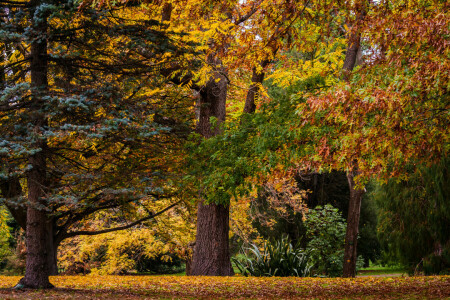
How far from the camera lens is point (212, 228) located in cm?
1156

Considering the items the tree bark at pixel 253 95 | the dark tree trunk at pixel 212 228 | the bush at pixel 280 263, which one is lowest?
the bush at pixel 280 263

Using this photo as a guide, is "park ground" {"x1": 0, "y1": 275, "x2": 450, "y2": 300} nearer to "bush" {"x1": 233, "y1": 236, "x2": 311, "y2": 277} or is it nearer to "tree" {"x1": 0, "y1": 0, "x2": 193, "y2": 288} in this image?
"tree" {"x1": 0, "y1": 0, "x2": 193, "y2": 288}

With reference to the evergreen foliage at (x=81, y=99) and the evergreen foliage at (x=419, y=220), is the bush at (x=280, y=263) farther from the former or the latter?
the evergreen foliage at (x=81, y=99)

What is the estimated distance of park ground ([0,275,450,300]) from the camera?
7.43 meters

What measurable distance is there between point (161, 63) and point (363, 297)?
18.2 feet

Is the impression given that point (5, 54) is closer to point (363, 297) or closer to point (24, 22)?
point (24, 22)

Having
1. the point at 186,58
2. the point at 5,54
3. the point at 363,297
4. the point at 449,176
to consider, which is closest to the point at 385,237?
the point at 449,176

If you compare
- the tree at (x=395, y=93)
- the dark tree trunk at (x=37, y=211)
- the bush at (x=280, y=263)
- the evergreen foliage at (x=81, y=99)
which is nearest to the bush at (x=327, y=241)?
the bush at (x=280, y=263)

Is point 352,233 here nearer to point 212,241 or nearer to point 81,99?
point 212,241

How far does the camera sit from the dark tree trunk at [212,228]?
1155 cm

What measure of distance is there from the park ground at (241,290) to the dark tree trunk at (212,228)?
1.33 m

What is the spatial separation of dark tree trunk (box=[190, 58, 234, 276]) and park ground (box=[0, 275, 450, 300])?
1330mm

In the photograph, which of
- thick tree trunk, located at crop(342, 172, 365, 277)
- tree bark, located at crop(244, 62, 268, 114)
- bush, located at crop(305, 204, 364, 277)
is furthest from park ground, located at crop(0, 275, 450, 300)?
Answer: bush, located at crop(305, 204, 364, 277)

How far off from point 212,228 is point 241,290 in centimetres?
305
